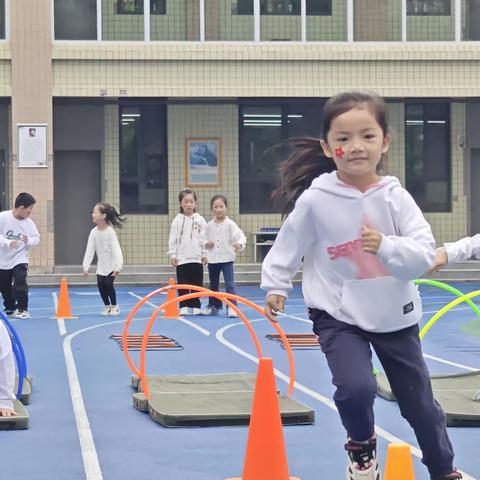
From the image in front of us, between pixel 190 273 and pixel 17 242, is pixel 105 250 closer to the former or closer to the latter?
pixel 190 273

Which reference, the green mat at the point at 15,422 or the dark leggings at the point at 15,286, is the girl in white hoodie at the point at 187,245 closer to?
→ the dark leggings at the point at 15,286

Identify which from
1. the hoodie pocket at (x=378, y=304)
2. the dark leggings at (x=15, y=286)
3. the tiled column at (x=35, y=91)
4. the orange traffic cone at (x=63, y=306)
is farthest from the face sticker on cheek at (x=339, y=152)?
the tiled column at (x=35, y=91)

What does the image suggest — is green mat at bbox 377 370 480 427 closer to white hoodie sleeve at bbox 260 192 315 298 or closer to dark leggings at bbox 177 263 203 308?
white hoodie sleeve at bbox 260 192 315 298

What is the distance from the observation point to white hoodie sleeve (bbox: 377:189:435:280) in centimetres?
555

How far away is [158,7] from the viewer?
2966 centimetres

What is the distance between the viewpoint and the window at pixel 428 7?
30219 mm

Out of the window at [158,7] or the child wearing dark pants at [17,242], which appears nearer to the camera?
the child wearing dark pants at [17,242]

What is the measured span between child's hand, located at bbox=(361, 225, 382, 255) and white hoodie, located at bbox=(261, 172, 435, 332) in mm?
217

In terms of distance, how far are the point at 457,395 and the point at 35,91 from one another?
20.6 m

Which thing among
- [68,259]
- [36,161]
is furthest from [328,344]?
[68,259]

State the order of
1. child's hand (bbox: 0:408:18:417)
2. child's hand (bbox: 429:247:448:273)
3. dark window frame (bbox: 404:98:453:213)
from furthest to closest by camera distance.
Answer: dark window frame (bbox: 404:98:453:213) → child's hand (bbox: 0:408:18:417) → child's hand (bbox: 429:247:448:273)

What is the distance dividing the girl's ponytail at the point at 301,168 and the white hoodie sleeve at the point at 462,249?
76 centimetres


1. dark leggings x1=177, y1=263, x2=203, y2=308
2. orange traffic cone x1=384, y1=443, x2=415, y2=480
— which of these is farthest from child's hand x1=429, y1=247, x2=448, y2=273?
dark leggings x1=177, y1=263, x2=203, y2=308

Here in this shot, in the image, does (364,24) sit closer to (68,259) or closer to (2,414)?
(68,259)
